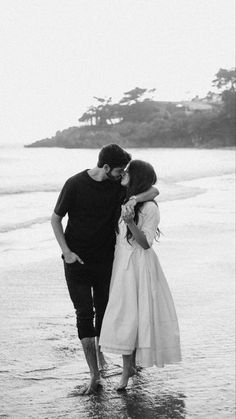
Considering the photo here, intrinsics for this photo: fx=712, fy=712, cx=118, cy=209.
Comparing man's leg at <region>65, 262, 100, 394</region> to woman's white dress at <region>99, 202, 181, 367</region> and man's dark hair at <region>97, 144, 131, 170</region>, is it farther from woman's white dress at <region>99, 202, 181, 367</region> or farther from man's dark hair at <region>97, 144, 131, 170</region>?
man's dark hair at <region>97, 144, 131, 170</region>

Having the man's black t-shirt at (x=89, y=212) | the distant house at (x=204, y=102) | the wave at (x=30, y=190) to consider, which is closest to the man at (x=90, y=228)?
the man's black t-shirt at (x=89, y=212)

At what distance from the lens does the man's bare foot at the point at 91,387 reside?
12.0 ft

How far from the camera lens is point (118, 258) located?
348 cm

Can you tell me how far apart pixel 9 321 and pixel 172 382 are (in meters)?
1.34

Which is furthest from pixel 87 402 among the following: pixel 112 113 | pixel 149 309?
pixel 112 113

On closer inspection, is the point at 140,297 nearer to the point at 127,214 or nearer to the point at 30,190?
the point at 127,214

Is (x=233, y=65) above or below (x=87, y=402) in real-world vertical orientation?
above

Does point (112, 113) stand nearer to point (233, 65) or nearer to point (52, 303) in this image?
point (52, 303)

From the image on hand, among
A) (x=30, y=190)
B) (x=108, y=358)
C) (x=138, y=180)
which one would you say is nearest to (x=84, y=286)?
(x=138, y=180)

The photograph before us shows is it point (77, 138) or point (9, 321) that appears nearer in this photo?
point (9, 321)

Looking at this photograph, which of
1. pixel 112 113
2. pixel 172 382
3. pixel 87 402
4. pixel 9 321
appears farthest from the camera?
pixel 112 113

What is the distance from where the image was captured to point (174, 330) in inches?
139

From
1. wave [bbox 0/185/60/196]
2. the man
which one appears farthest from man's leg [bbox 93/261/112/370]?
wave [bbox 0/185/60/196]

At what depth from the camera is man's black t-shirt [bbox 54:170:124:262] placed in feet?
11.0
